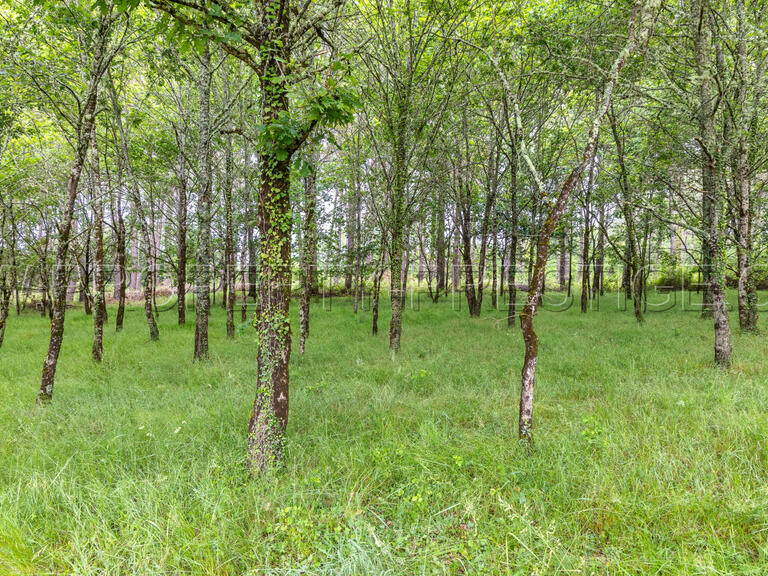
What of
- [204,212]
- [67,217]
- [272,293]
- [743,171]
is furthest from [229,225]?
[743,171]

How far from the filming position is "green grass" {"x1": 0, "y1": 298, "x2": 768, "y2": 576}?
2.26m

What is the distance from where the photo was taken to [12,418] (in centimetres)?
466

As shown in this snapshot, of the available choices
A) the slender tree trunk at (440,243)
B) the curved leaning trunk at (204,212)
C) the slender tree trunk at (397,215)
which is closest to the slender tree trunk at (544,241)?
the slender tree trunk at (397,215)

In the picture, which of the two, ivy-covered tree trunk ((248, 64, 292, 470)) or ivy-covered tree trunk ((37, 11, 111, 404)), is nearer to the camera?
ivy-covered tree trunk ((248, 64, 292, 470))

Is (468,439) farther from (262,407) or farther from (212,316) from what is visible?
(212,316)

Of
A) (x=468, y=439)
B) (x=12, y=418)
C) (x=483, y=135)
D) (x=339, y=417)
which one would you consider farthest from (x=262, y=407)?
(x=483, y=135)

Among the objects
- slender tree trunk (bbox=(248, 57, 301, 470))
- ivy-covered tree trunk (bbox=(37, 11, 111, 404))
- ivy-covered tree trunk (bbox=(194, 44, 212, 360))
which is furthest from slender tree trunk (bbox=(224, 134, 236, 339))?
slender tree trunk (bbox=(248, 57, 301, 470))

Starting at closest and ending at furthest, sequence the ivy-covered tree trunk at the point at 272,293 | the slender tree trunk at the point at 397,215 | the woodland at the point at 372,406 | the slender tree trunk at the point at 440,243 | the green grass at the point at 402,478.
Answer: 1. the green grass at the point at 402,478
2. the woodland at the point at 372,406
3. the ivy-covered tree trunk at the point at 272,293
4. the slender tree trunk at the point at 397,215
5. the slender tree trunk at the point at 440,243

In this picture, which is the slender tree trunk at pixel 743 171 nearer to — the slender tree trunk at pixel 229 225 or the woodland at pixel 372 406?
the woodland at pixel 372 406

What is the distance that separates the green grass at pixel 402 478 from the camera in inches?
88.9

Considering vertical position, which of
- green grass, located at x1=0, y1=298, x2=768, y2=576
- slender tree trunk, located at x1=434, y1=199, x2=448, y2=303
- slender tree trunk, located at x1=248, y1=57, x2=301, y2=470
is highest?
slender tree trunk, located at x1=434, y1=199, x2=448, y2=303

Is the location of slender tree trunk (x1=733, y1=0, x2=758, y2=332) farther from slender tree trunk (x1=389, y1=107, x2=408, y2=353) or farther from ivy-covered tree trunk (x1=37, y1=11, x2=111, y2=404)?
ivy-covered tree trunk (x1=37, y1=11, x2=111, y2=404)

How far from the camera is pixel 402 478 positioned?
124 inches

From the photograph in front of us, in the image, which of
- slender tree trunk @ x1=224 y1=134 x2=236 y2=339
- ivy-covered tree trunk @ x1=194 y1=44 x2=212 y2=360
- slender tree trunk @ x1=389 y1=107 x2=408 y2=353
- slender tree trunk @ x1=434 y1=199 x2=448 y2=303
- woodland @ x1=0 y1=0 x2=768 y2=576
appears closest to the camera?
woodland @ x1=0 y1=0 x2=768 y2=576
